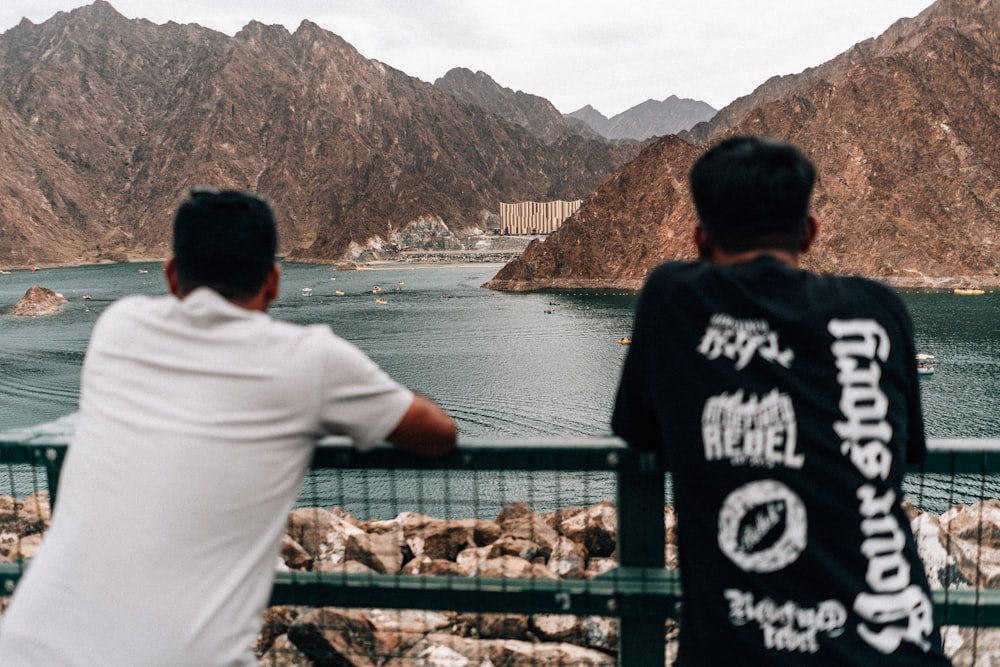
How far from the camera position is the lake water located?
4285cm

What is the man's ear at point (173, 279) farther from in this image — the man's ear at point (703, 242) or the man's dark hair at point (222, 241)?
the man's ear at point (703, 242)

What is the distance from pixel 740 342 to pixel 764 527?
49cm

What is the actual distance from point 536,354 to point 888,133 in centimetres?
10568

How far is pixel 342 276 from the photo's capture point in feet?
579

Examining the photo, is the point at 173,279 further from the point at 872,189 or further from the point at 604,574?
the point at 872,189

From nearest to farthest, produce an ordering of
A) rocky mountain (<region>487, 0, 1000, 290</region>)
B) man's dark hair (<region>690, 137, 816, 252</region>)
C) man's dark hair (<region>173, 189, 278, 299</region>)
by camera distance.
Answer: man's dark hair (<region>690, 137, 816, 252</region>), man's dark hair (<region>173, 189, 278, 299</region>), rocky mountain (<region>487, 0, 1000, 290</region>)

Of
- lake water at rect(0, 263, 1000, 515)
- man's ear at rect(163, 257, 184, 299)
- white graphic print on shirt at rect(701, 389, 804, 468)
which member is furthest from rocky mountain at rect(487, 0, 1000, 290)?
white graphic print on shirt at rect(701, 389, 804, 468)

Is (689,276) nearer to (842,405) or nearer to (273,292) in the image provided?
(842,405)

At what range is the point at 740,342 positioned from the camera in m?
2.03

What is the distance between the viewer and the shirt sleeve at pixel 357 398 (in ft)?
7.03

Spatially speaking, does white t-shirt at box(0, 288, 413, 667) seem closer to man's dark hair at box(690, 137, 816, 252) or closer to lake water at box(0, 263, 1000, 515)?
man's dark hair at box(690, 137, 816, 252)

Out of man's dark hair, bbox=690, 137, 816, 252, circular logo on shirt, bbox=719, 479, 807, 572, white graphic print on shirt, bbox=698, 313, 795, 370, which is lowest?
circular logo on shirt, bbox=719, 479, 807, 572

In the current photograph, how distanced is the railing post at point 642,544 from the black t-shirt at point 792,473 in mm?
659

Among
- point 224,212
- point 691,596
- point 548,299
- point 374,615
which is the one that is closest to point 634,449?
point 691,596
